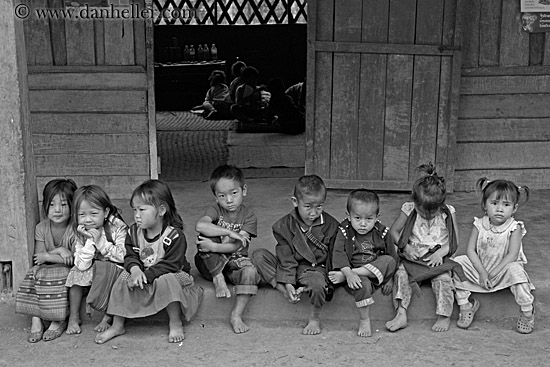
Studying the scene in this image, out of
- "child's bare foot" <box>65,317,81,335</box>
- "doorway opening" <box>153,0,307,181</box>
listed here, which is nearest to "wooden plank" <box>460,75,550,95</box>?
"child's bare foot" <box>65,317,81,335</box>

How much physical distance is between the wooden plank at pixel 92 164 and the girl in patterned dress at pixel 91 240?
6.54 ft

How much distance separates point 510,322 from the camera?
4.18 meters

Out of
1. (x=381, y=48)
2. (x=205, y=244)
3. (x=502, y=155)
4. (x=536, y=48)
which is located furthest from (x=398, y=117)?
(x=205, y=244)

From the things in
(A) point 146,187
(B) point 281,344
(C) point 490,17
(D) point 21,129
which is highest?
(C) point 490,17

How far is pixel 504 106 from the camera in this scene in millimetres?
6148

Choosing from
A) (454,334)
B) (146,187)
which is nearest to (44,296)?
(146,187)

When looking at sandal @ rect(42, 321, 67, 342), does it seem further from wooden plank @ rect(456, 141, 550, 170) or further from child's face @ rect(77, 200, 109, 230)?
wooden plank @ rect(456, 141, 550, 170)

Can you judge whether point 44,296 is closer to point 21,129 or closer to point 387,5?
point 21,129

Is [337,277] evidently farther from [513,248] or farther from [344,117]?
[344,117]

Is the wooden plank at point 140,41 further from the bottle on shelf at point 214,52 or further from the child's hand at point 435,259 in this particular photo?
the bottle on shelf at point 214,52

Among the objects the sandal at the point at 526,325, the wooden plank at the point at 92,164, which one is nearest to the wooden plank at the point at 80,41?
the wooden plank at the point at 92,164

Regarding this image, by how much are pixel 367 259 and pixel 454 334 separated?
59 cm

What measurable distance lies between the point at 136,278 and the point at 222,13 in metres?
10.7

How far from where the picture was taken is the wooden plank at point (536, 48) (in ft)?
19.7
